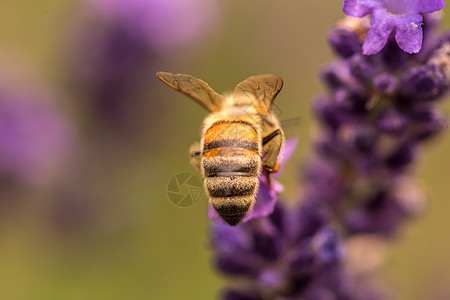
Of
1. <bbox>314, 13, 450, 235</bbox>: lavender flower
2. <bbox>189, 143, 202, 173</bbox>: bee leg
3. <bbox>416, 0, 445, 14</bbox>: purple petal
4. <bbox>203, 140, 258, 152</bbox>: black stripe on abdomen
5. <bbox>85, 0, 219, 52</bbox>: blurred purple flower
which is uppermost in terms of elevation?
<bbox>85, 0, 219, 52</bbox>: blurred purple flower

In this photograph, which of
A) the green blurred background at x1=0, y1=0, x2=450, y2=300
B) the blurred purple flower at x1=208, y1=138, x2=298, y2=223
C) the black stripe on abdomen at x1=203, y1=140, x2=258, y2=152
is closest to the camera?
the black stripe on abdomen at x1=203, y1=140, x2=258, y2=152

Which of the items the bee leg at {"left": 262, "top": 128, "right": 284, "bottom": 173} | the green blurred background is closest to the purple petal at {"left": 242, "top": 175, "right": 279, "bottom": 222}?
the bee leg at {"left": 262, "top": 128, "right": 284, "bottom": 173}

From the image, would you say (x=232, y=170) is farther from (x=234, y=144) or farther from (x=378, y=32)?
(x=378, y=32)

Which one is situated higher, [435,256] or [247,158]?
[435,256]

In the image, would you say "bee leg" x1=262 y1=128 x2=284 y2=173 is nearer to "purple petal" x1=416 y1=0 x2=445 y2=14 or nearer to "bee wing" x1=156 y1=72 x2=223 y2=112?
"bee wing" x1=156 y1=72 x2=223 y2=112

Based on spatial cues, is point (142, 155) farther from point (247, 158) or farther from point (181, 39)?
point (247, 158)

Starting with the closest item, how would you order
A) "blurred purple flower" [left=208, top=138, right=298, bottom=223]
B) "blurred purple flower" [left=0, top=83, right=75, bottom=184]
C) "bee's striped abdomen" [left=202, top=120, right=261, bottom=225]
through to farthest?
"bee's striped abdomen" [left=202, top=120, right=261, bottom=225], "blurred purple flower" [left=208, top=138, right=298, bottom=223], "blurred purple flower" [left=0, top=83, right=75, bottom=184]

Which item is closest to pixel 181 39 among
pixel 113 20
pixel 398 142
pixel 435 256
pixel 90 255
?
pixel 113 20

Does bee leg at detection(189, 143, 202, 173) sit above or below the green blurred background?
below

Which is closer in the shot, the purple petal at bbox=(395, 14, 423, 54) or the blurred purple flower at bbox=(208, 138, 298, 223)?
the purple petal at bbox=(395, 14, 423, 54)
